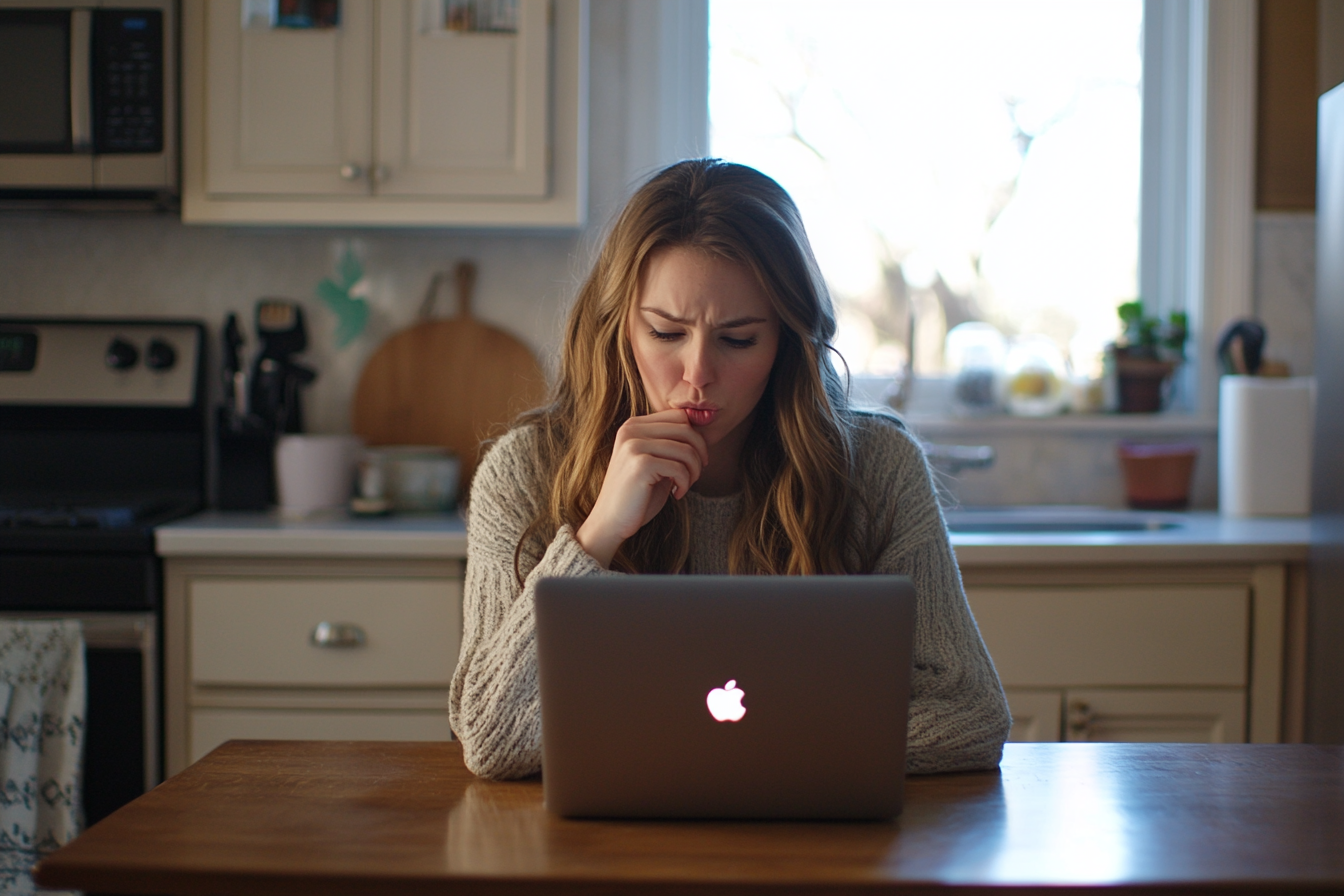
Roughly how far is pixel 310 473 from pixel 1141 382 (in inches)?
75.0

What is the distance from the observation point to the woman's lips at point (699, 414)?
3.99 ft

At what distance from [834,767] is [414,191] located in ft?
5.75

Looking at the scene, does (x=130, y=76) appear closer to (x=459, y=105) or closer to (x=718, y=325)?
(x=459, y=105)

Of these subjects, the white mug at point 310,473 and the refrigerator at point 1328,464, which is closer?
the refrigerator at point 1328,464

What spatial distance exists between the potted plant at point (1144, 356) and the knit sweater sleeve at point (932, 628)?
53.0 inches

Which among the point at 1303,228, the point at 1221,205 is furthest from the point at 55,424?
the point at 1303,228

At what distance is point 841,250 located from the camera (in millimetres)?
2695

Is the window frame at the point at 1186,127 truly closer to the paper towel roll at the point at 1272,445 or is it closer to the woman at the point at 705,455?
the paper towel roll at the point at 1272,445

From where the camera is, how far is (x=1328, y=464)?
75.5 inches

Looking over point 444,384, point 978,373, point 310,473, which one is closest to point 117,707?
point 310,473

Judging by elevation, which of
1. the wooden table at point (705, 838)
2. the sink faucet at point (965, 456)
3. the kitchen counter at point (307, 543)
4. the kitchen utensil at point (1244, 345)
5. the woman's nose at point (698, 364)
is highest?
the kitchen utensil at point (1244, 345)

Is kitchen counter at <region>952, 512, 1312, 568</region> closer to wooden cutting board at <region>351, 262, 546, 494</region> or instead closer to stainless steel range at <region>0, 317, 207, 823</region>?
wooden cutting board at <region>351, 262, 546, 494</region>

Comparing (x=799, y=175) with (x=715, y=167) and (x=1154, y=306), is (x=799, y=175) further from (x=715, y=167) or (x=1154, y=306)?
(x=715, y=167)

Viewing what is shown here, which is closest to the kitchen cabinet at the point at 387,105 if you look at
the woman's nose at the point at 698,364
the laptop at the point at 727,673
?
the woman's nose at the point at 698,364
